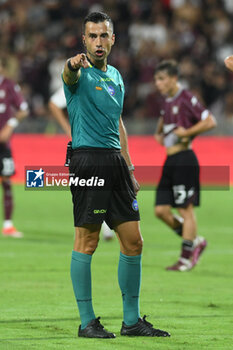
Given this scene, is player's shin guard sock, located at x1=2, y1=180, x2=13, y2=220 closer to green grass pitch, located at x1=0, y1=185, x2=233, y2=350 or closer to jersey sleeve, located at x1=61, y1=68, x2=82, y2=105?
green grass pitch, located at x1=0, y1=185, x2=233, y2=350

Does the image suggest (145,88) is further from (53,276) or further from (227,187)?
(53,276)

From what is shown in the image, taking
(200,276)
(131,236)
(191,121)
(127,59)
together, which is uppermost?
(127,59)

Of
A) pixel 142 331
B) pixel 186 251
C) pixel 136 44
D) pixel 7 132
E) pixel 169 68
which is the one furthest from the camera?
pixel 136 44

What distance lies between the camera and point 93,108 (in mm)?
5574

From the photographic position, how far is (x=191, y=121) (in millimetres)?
9273

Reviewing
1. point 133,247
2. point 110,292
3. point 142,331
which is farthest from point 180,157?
point 142,331

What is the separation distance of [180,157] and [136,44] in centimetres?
1207

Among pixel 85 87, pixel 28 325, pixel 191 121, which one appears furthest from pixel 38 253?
pixel 85 87

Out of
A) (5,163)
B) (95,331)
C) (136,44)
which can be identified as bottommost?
(95,331)

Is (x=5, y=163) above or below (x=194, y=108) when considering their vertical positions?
below

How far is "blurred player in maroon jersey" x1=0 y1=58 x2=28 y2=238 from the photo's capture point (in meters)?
A: 11.7

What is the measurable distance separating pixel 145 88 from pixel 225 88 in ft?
6.53

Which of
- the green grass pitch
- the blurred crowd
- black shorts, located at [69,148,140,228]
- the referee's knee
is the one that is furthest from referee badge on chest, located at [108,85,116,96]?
the blurred crowd

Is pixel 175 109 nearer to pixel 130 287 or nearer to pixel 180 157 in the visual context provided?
pixel 180 157
